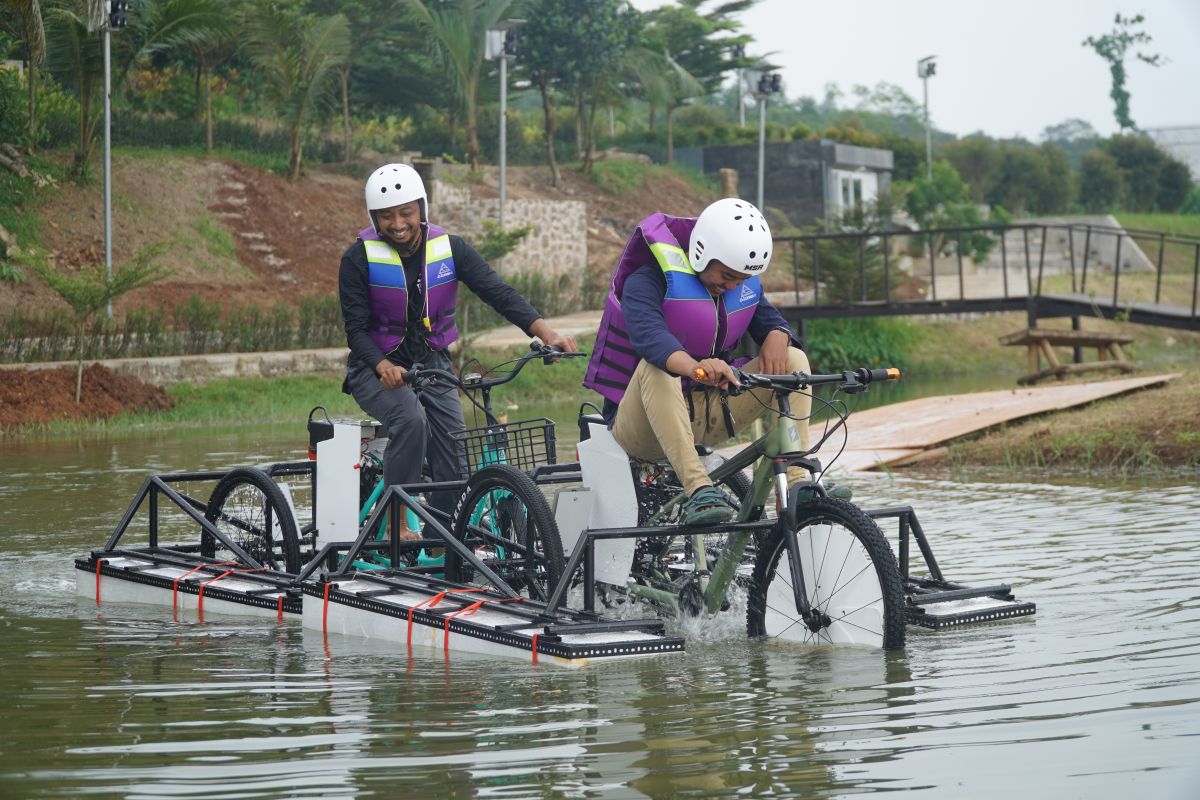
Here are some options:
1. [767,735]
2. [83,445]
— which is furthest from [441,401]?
[83,445]

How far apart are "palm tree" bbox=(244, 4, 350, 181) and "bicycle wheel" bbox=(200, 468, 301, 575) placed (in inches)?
1036

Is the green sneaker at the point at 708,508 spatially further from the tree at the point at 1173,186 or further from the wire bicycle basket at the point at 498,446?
the tree at the point at 1173,186

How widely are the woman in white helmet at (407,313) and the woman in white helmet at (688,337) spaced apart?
104cm

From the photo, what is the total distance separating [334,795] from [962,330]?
31579 millimetres

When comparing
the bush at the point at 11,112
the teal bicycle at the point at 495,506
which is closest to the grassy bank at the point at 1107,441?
the teal bicycle at the point at 495,506

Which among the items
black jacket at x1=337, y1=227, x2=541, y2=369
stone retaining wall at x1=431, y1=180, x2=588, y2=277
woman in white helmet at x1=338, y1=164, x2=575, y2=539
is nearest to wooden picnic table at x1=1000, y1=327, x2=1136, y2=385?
black jacket at x1=337, y1=227, x2=541, y2=369

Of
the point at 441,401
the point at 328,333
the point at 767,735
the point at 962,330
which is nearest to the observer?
the point at 767,735

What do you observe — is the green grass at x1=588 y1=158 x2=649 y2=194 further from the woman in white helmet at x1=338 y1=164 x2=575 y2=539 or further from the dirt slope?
the woman in white helmet at x1=338 y1=164 x2=575 y2=539

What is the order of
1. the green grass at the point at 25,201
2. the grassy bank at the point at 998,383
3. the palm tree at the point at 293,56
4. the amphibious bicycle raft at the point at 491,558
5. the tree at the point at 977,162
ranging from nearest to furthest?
the amphibious bicycle raft at the point at 491,558 < the grassy bank at the point at 998,383 < the green grass at the point at 25,201 < the palm tree at the point at 293,56 < the tree at the point at 977,162

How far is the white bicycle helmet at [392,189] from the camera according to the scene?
309 inches

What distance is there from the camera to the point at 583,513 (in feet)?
23.1

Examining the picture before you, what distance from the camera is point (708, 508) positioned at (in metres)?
6.31

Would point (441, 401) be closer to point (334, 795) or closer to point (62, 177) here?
point (334, 795)

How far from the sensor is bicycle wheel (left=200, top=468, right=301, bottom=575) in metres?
8.12
